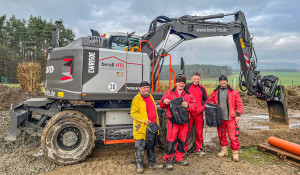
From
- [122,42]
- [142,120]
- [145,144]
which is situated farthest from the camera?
[122,42]

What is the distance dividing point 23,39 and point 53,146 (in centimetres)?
4629

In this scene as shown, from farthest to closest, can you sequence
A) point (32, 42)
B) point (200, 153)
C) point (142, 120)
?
1. point (32, 42)
2. point (200, 153)
3. point (142, 120)

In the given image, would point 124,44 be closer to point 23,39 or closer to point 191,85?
point 191,85

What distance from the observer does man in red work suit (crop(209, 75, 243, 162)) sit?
5086 millimetres

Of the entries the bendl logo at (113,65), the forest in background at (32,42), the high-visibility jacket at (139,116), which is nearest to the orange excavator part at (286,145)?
the high-visibility jacket at (139,116)

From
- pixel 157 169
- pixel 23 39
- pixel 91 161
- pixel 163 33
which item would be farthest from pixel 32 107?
pixel 23 39

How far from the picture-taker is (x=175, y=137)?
4.57 metres

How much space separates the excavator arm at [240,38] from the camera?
6324 mm

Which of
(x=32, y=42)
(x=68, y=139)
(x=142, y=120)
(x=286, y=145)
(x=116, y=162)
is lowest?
(x=116, y=162)

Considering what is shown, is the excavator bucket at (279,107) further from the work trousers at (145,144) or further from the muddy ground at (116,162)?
the work trousers at (145,144)

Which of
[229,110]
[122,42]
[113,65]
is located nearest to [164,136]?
[229,110]

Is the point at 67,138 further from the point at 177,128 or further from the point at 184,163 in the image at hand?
the point at 184,163

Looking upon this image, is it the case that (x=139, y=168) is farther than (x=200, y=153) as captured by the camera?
No

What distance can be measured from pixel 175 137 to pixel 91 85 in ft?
7.28
